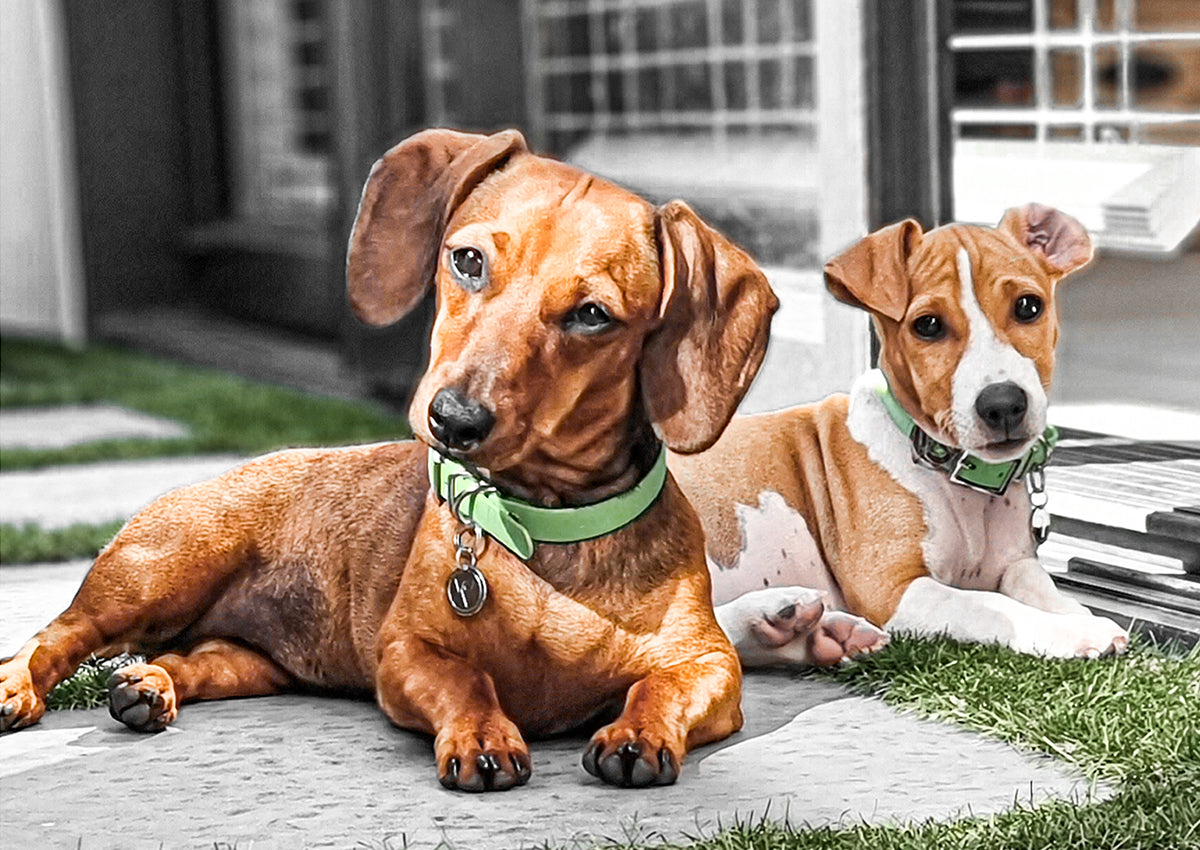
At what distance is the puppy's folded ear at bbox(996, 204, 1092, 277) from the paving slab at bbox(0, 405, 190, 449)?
377 centimetres

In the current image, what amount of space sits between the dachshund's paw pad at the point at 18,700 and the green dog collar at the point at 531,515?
2.23 ft

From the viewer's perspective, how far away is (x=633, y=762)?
2330 mm

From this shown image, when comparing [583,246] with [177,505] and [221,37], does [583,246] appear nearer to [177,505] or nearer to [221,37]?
[177,505]

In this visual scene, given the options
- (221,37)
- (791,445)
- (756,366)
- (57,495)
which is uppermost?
(221,37)

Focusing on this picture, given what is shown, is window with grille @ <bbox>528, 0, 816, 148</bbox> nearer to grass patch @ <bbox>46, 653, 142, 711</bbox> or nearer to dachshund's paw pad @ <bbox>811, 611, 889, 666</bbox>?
dachshund's paw pad @ <bbox>811, 611, 889, 666</bbox>

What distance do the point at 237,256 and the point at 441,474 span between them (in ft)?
21.3

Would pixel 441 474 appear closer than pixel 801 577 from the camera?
Yes

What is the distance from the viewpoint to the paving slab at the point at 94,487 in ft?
15.4

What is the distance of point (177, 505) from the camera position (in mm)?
2824

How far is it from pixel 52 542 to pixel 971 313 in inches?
90.1

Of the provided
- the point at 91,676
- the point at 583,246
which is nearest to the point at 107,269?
the point at 91,676

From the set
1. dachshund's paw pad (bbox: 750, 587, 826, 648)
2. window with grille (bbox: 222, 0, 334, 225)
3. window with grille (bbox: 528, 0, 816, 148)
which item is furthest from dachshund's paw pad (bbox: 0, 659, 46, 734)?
window with grille (bbox: 222, 0, 334, 225)

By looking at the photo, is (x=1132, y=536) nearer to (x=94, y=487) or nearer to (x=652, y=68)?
(x=94, y=487)

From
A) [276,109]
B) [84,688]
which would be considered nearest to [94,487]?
[84,688]
